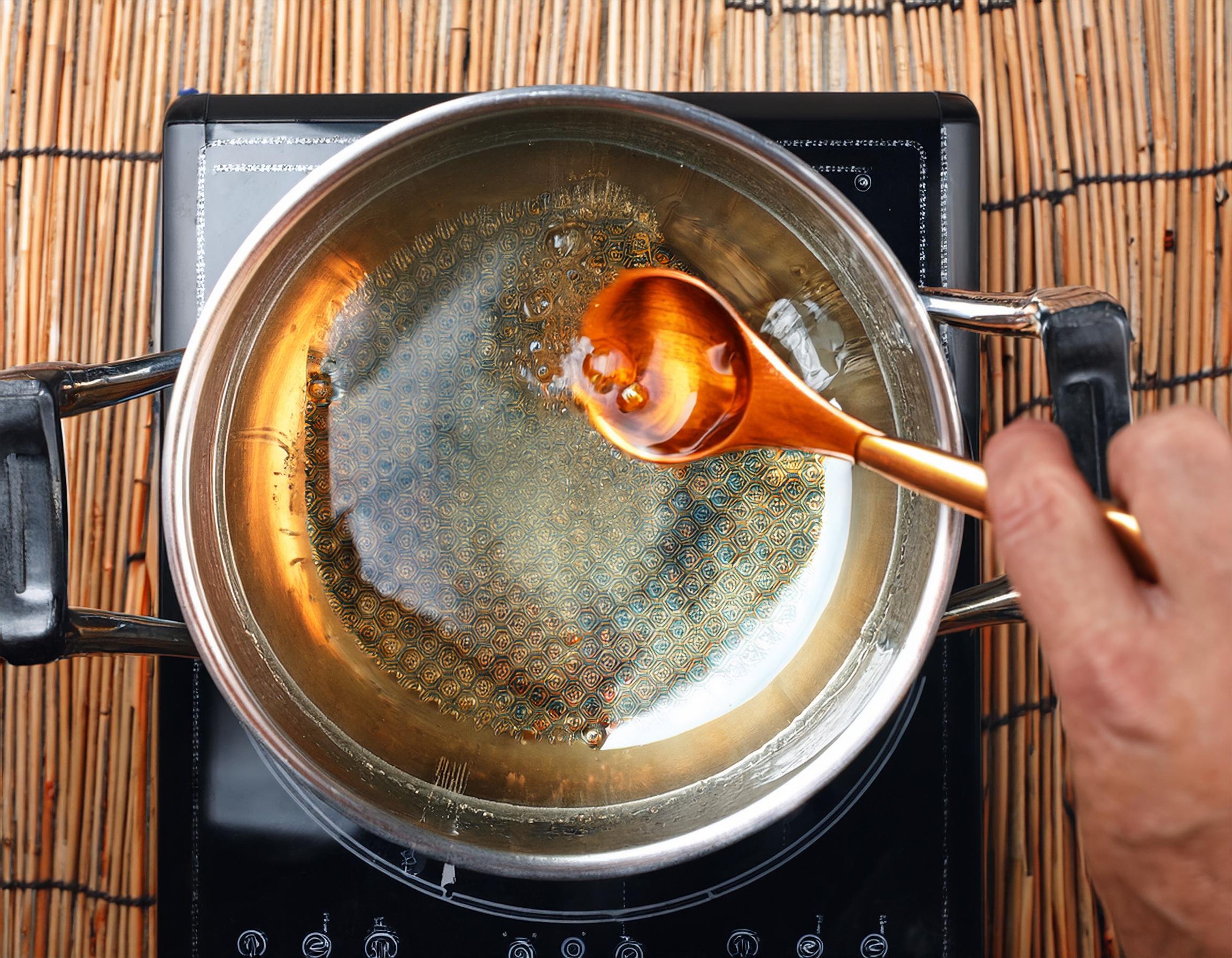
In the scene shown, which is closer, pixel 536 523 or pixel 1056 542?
pixel 1056 542

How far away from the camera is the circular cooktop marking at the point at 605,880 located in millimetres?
488

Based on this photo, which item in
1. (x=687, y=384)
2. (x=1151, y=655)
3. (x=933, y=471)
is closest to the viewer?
(x=1151, y=655)

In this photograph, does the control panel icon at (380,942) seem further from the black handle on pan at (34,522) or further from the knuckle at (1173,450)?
the knuckle at (1173,450)

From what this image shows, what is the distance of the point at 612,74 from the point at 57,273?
422mm

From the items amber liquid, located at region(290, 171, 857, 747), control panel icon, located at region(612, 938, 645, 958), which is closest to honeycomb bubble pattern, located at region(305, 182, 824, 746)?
amber liquid, located at region(290, 171, 857, 747)

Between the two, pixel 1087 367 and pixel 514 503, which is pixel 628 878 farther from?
pixel 1087 367

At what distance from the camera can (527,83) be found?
1.93 feet

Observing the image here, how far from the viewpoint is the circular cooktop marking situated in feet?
1.60

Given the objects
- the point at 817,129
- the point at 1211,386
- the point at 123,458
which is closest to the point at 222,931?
the point at 123,458

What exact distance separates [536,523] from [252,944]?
0.30 meters

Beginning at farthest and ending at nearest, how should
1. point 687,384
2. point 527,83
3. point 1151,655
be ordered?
point 527,83, point 687,384, point 1151,655

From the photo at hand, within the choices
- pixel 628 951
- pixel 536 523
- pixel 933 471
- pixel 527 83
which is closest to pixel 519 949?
pixel 628 951

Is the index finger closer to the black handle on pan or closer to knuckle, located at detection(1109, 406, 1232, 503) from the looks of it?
knuckle, located at detection(1109, 406, 1232, 503)

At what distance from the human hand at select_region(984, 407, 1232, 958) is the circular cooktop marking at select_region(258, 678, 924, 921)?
0.27m
